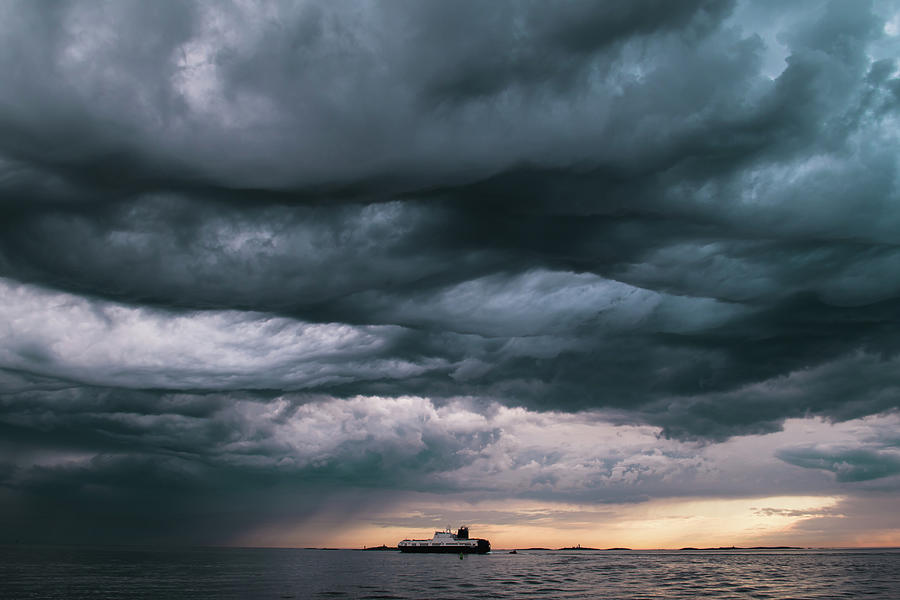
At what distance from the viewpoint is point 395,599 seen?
9275cm

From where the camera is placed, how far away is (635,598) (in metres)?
93.4

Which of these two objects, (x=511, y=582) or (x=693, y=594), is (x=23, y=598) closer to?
(x=511, y=582)

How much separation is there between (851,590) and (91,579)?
132837mm

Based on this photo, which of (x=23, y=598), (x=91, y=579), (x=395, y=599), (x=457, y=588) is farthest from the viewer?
(x=91, y=579)

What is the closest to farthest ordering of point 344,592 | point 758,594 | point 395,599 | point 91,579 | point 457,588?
1. point 395,599
2. point 758,594
3. point 344,592
4. point 457,588
5. point 91,579

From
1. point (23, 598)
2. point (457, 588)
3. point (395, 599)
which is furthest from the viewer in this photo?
point (457, 588)

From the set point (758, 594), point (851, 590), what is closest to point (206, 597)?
point (758, 594)

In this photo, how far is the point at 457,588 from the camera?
11338 cm

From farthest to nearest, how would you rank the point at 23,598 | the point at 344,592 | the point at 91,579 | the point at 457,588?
the point at 91,579 < the point at 457,588 < the point at 344,592 < the point at 23,598

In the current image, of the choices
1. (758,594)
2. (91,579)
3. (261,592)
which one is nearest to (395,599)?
(261,592)

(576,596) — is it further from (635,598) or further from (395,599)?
(395,599)

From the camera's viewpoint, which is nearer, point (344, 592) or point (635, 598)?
point (635, 598)

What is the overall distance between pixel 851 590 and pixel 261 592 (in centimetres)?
9281

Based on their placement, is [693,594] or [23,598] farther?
[693,594]
